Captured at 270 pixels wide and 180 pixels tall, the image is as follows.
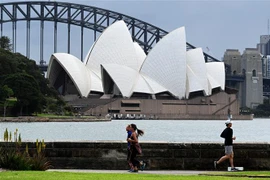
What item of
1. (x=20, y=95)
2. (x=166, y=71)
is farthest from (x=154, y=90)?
(x=20, y=95)

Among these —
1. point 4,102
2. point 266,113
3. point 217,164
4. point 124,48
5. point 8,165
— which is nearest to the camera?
point 8,165

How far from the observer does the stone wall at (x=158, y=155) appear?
50.9 feet

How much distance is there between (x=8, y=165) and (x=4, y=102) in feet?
236

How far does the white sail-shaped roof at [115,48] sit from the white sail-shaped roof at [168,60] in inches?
124

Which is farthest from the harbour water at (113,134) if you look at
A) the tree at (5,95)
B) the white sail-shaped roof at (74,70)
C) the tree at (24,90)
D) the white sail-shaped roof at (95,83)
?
the white sail-shaped roof at (95,83)

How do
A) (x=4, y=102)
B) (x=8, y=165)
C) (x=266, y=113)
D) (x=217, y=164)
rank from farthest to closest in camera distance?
1. (x=266, y=113)
2. (x=4, y=102)
3. (x=217, y=164)
4. (x=8, y=165)

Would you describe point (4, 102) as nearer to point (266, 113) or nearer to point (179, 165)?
point (179, 165)

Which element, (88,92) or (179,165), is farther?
(88,92)

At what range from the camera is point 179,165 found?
1555cm

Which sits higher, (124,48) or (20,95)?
(124,48)

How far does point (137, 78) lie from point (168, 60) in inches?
313

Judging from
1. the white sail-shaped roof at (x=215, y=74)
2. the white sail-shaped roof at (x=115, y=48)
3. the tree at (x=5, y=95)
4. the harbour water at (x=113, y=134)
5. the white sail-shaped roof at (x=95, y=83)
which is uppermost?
the white sail-shaped roof at (x=115, y=48)

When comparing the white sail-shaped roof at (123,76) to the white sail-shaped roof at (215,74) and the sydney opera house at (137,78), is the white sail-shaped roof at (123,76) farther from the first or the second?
the white sail-shaped roof at (215,74)

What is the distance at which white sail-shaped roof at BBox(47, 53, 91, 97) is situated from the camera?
373ft
